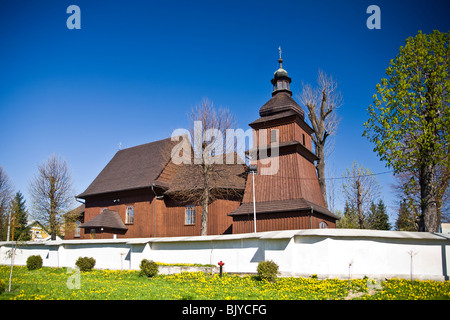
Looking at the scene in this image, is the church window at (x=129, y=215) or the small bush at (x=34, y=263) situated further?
the church window at (x=129, y=215)

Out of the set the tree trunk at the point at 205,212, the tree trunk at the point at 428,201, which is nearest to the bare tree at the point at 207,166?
the tree trunk at the point at 205,212

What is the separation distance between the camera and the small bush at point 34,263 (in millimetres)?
21891

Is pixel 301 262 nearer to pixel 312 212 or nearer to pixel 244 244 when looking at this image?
pixel 244 244

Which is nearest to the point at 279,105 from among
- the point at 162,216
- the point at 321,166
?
the point at 321,166

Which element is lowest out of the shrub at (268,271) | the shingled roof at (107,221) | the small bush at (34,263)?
the small bush at (34,263)

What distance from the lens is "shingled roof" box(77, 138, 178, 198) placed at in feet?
93.8

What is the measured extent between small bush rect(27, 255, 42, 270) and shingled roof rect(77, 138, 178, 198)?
27.4ft

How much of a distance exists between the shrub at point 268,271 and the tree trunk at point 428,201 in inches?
292

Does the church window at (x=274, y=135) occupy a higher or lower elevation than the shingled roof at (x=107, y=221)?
higher

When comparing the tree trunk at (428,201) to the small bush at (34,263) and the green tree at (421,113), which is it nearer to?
the green tree at (421,113)

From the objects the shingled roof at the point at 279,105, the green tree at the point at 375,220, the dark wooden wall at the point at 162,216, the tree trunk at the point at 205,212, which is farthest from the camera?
the green tree at the point at 375,220

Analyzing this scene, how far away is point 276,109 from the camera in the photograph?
24984 mm
